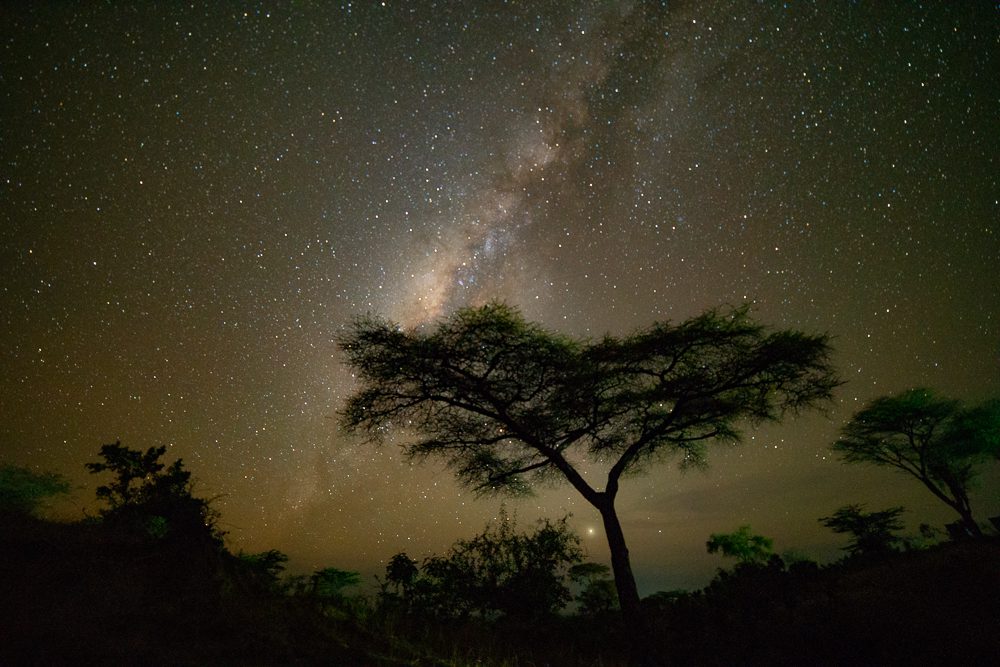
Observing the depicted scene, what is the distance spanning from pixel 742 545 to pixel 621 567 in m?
22.1

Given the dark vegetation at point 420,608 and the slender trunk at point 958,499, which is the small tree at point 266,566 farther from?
the slender trunk at point 958,499

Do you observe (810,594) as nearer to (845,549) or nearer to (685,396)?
(685,396)

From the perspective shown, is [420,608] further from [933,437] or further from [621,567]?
[933,437]

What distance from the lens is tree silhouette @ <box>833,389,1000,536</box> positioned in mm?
A: 24625

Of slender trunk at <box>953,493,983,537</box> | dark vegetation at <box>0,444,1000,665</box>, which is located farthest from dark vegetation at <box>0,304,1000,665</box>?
slender trunk at <box>953,493,983,537</box>

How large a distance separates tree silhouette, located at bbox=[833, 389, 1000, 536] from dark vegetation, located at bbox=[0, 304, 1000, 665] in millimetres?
6127

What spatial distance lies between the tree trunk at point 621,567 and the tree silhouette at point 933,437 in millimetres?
22158

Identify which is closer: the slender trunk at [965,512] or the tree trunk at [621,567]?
the tree trunk at [621,567]

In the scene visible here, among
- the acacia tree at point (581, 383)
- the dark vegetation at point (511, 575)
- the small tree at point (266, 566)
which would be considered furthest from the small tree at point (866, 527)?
the small tree at point (266, 566)

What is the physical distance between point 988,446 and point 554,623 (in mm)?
29658

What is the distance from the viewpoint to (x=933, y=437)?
2608 centimetres

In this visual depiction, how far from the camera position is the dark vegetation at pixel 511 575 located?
6.12 meters

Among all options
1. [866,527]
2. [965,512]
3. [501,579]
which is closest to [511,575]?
[501,579]

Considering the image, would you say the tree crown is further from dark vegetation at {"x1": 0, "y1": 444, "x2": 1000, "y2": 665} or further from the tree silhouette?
the tree silhouette
